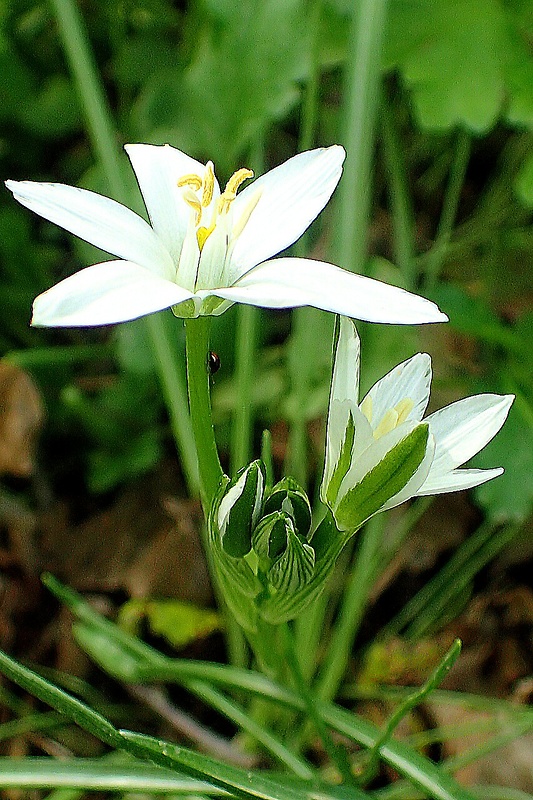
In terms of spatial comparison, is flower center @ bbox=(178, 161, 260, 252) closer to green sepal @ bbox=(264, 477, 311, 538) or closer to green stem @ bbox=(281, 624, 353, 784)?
green sepal @ bbox=(264, 477, 311, 538)

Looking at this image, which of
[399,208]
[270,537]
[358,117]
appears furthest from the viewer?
[399,208]

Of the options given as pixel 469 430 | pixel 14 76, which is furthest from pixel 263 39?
pixel 469 430

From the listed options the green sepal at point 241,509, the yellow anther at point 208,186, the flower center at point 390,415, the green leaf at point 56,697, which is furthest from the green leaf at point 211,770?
the yellow anther at point 208,186

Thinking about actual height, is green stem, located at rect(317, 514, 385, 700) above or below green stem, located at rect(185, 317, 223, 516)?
below

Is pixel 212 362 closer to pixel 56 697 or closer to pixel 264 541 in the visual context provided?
pixel 264 541

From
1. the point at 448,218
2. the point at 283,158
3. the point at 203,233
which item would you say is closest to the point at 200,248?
the point at 203,233

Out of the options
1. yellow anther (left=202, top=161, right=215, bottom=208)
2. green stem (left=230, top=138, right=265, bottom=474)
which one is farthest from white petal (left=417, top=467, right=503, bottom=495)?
green stem (left=230, top=138, right=265, bottom=474)
